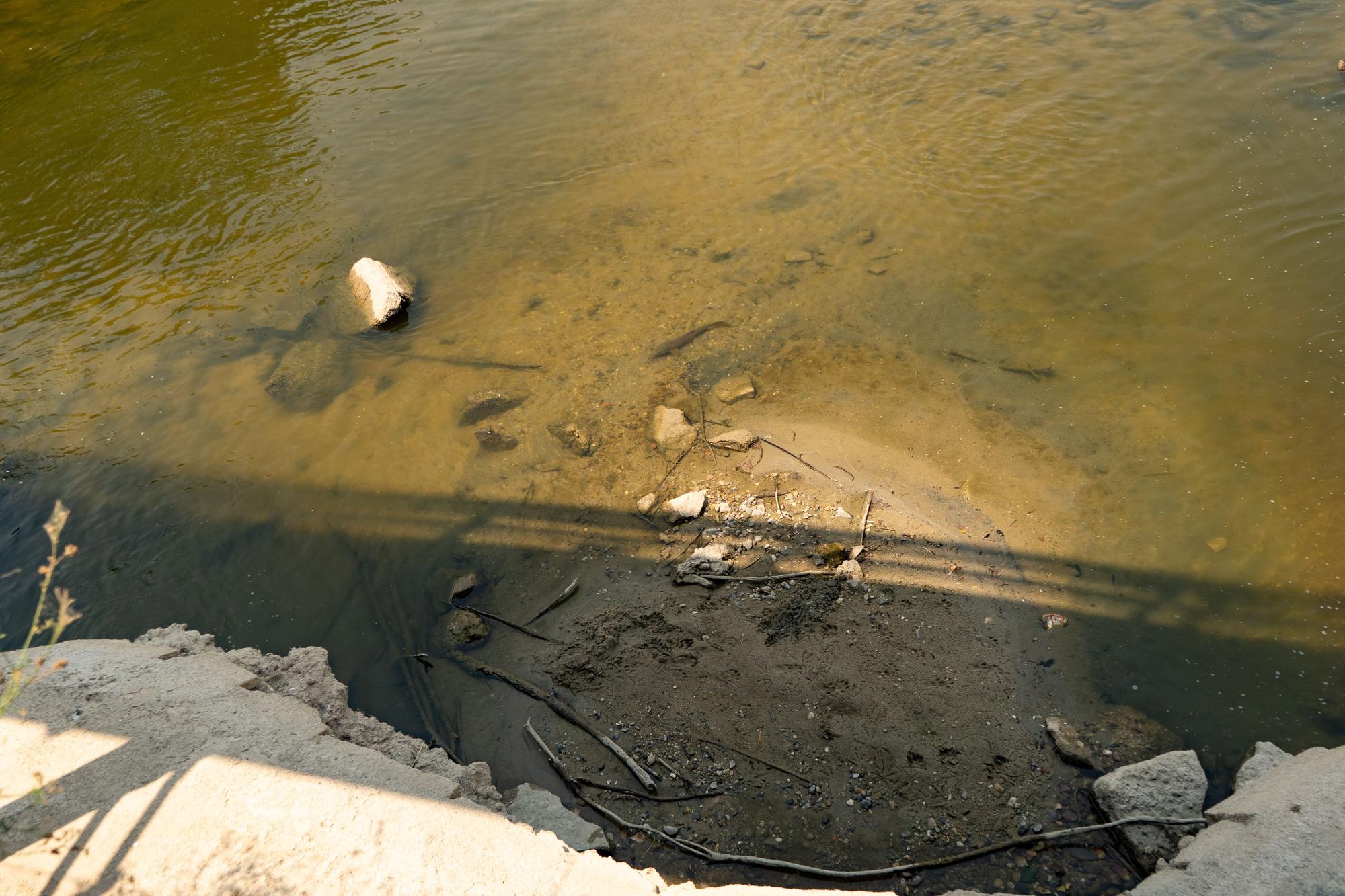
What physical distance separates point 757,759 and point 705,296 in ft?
15.3

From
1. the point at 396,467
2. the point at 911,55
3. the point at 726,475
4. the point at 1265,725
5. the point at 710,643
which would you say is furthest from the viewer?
the point at 911,55

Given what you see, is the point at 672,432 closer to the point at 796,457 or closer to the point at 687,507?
the point at 687,507

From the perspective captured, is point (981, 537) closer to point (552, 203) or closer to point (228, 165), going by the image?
point (552, 203)

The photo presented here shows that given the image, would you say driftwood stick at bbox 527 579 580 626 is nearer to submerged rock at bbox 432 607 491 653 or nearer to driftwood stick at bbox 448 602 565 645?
driftwood stick at bbox 448 602 565 645

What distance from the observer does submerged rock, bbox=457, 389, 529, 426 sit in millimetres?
7090

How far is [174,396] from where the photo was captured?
7625mm

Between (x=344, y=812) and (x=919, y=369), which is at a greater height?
(x=344, y=812)

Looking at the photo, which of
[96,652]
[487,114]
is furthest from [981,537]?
[487,114]

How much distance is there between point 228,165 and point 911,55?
8.78 m

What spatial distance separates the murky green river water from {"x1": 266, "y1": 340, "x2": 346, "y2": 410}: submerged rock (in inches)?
3.6

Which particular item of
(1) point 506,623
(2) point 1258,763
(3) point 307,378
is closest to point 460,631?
(1) point 506,623

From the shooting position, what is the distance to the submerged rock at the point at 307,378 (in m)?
7.48

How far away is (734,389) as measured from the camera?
A: 6895 millimetres

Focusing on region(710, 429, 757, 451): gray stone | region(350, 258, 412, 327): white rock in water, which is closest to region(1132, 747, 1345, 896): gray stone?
region(710, 429, 757, 451): gray stone
